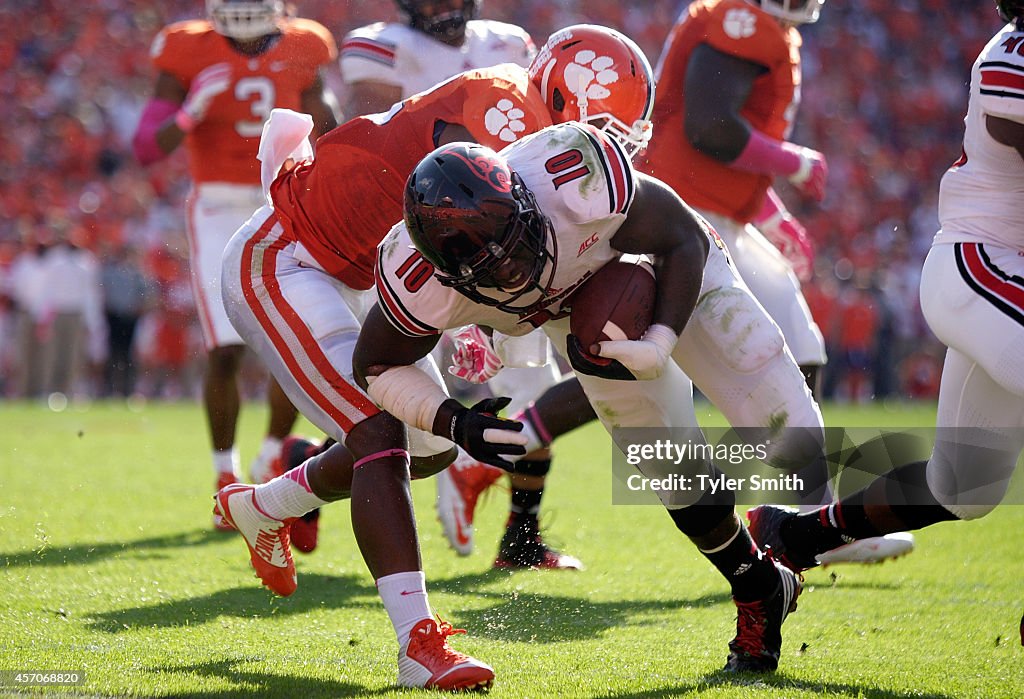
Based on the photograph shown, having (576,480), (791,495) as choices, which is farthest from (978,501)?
(576,480)

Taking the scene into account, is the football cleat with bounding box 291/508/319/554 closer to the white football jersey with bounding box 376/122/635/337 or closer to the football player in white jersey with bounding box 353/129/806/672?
the football player in white jersey with bounding box 353/129/806/672

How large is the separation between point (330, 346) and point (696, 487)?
94 cm

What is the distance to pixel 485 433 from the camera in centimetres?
262

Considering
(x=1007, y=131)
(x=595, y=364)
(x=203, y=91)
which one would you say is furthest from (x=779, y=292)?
(x=203, y=91)

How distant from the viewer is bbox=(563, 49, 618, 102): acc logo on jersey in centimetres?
330

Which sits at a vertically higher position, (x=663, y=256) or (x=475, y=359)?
(x=663, y=256)

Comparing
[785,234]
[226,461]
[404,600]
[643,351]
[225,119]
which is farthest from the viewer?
[225,119]

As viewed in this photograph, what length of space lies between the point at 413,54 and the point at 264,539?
6.12 ft

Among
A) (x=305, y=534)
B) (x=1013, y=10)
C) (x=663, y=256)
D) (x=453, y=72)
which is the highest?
(x=1013, y=10)

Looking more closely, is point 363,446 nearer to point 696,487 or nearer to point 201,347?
point 696,487

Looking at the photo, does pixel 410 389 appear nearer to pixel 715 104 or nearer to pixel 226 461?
pixel 715 104

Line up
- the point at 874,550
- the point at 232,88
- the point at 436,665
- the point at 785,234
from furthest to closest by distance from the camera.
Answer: the point at 232,88 → the point at 785,234 → the point at 874,550 → the point at 436,665

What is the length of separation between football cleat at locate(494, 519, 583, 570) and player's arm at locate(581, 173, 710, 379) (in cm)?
165

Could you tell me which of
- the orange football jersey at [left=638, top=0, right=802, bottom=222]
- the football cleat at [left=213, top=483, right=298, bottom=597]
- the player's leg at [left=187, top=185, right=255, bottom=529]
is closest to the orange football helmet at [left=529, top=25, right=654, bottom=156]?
the orange football jersey at [left=638, top=0, right=802, bottom=222]
